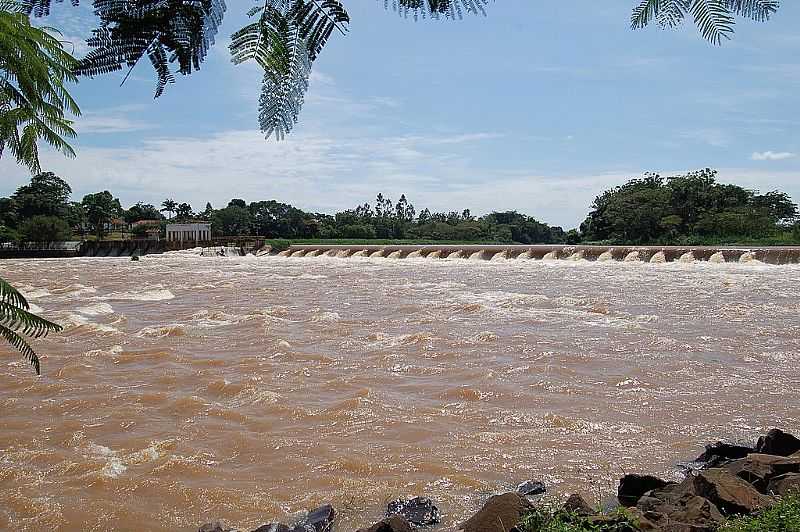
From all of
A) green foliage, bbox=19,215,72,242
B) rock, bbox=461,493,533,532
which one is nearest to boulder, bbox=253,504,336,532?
rock, bbox=461,493,533,532

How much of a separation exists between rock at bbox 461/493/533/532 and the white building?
2047 inches

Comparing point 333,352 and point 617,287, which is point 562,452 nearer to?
point 333,352

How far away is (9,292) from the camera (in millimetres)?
1832

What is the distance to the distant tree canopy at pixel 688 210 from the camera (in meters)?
43.2

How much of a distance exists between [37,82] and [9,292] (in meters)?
0.74

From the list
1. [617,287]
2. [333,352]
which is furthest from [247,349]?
[617,287]

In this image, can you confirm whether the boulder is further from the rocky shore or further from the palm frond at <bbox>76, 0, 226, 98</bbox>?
the palm frond at <bbox>76, 0, 226, 98</bbox>

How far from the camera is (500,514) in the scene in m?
3.63

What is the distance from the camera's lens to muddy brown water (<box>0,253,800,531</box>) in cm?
479

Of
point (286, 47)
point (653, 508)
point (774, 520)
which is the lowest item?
point (653, 508)

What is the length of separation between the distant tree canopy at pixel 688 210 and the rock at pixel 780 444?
138 feet

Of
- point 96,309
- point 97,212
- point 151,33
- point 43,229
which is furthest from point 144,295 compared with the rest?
point 97,212

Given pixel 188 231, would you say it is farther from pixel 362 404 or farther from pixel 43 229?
pixel 362 404

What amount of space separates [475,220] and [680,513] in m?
77.0
